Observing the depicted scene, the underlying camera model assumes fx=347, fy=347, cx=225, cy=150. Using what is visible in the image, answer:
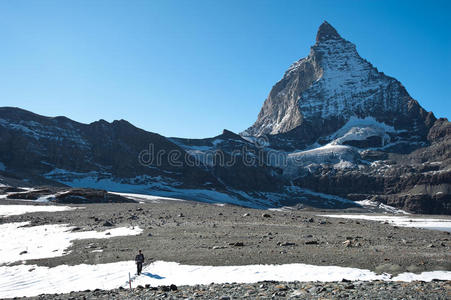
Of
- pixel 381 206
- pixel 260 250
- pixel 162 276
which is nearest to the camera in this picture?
pixel 162 276

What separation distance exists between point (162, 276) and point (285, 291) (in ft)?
22.7

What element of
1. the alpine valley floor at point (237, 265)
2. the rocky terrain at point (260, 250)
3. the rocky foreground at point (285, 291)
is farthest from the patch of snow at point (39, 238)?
the rocky foreground at point (285, 291)

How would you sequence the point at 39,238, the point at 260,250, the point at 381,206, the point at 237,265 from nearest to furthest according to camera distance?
the point at 237,265
the point at 260,250
the point at 39,238
the point at 381,206

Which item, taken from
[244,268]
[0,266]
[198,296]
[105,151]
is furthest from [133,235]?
[105,151]

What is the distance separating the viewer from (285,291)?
499 inches

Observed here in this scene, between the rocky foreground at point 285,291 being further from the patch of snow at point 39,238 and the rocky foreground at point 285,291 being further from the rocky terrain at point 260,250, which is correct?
the patch of snow at point 39,238

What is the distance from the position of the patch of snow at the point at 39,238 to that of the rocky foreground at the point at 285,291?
9.57 meters

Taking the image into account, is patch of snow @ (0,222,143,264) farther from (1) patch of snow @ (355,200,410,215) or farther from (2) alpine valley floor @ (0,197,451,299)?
(1) patch of snow @ (355,200,410,215)

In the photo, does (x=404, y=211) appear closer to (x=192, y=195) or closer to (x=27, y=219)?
(x=192, y=195)

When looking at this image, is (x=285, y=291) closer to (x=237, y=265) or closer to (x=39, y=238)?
(x=237, y=265)

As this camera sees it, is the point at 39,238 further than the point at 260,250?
Yes

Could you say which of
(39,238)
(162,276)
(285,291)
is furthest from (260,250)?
(39,238)

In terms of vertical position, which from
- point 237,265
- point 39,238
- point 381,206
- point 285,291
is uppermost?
point 285,291

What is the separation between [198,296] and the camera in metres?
12.8
